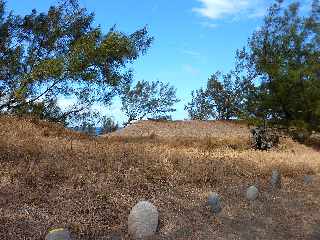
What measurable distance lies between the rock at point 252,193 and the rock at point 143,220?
2.98 m

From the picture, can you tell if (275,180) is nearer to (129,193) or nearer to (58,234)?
(129,193)

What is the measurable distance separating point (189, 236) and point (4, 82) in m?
10.5

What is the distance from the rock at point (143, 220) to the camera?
6.47 metres

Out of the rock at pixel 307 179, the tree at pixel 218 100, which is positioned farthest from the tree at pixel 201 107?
the rock at pixel 307 179

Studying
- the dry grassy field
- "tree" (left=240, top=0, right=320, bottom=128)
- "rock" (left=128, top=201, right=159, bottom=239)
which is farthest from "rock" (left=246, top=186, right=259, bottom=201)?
"tree" (left=240, top=0, right=320, bottom=128)

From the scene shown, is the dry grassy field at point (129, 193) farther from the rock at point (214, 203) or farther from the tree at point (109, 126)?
the tree at point (109, 126)

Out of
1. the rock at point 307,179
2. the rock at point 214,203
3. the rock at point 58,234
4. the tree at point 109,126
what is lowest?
the rock at point 58,234

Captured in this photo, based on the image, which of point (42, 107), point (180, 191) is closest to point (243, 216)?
point (180, 191)

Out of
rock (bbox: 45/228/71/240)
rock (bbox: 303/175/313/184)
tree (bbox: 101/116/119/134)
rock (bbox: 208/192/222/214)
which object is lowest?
rock (bbox: 45/228/71/240)

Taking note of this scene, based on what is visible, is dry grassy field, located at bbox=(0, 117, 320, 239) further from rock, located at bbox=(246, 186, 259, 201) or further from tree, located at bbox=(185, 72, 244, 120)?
→ tree, located at bbox=(185, 72, 244, 120)

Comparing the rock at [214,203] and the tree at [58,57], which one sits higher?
the tree at [58,57]

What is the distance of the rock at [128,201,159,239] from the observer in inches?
255

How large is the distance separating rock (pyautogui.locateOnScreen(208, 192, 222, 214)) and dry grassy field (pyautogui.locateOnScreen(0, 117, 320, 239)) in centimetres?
11

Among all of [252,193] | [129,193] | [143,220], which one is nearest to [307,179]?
[252,193]
